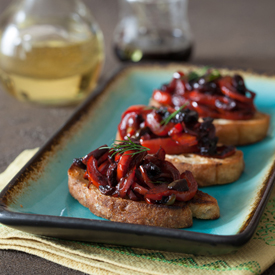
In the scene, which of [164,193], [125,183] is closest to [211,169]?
[164,193]

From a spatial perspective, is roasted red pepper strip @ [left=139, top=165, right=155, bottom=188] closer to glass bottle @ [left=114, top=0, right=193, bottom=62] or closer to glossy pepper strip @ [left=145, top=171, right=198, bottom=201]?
glossy pepper strip @ [left=145, top=171, right=198, bottom=201]

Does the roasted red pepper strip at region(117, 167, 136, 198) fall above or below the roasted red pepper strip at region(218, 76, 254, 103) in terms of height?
below

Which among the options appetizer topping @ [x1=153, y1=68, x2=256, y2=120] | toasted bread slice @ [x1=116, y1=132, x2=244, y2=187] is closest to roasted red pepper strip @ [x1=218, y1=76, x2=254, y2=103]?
appetizer topping @ [x1=153, y1=68, x2=256, y2=120]

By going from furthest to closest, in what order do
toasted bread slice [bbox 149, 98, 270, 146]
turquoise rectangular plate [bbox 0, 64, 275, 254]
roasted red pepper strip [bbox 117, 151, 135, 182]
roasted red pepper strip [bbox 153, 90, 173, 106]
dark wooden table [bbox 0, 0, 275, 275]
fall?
roasted red pepper strip [bbox 153, 90, 173, 106] → toasted bread slice [bbox 149, 98, 270, 146] → roasted red pepper strip [bbox 117, 151, 135, 182] → dark wooden table [bbox 0, 0, 275, 275] → turquoise rectangular plate [bbox 0, 64, 275, 254]

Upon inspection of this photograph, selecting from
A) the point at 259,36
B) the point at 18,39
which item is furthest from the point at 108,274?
the point at 259,36

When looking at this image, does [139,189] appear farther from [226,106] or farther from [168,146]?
[226,106]

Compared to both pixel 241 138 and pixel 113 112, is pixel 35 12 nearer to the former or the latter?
pixel 113 112
